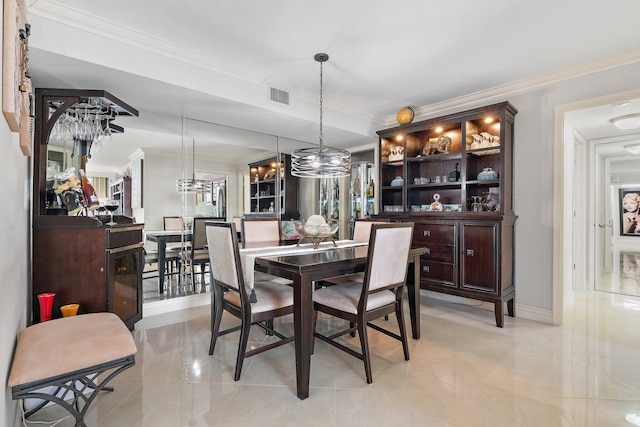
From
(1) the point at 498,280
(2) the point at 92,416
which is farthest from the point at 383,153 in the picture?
(2) the point at 92,416

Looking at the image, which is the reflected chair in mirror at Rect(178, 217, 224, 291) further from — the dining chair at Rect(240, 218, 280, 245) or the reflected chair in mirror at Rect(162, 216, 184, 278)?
the dining chair at Rect(240, 218, 280, 245)

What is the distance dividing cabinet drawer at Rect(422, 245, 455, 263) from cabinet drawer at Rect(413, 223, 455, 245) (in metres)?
0.05

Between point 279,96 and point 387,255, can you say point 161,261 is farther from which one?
point 387,255

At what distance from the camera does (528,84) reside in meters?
3.25

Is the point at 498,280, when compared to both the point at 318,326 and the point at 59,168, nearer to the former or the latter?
the point at 318,326

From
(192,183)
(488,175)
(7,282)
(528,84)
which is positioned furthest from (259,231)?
(528,84)

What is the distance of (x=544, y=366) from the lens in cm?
223

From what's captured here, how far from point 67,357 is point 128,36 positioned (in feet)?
7.31

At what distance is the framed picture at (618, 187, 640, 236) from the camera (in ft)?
23.5

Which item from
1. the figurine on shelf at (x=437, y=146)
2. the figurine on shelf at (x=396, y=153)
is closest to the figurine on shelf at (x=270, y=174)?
the figurine on shelf at (x=396, y=153)

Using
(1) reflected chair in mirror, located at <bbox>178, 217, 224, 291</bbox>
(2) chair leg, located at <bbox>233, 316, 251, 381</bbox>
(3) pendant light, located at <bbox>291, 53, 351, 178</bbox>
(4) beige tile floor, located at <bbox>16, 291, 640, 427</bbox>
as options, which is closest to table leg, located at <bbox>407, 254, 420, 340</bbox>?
(4) beige tile floor, located at <bbox>16, 291, 640, 427</bbox>

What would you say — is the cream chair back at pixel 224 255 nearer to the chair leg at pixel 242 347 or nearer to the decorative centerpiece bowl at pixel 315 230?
the chair leg at pixel 242 347

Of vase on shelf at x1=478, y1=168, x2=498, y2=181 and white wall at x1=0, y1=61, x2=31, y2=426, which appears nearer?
white wall at x1=0, y1=61, x2=31, y2=426

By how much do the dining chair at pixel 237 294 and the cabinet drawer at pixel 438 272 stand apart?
6.08 feet
